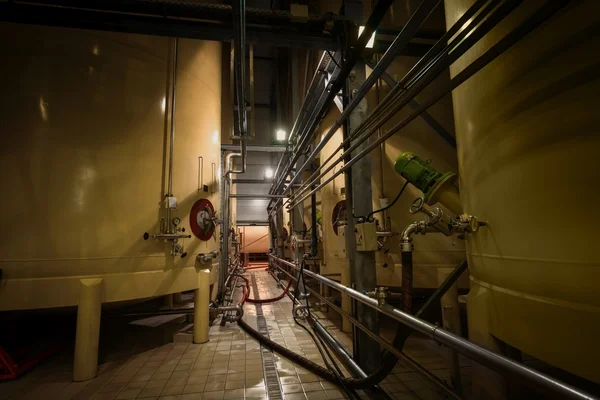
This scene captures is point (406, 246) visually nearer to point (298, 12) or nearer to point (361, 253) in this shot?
point (361, 253)

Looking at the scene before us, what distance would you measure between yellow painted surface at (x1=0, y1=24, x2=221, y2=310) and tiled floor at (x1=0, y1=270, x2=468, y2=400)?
0.69 meters

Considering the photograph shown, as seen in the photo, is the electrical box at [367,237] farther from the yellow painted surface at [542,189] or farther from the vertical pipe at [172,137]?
the vertical pipe at [172,137]

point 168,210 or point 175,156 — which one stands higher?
point 175,156

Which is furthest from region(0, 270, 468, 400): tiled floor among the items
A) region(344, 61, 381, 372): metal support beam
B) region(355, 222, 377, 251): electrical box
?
region(355, 222, 377, 251): electrical box

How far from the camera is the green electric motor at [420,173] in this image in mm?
1854

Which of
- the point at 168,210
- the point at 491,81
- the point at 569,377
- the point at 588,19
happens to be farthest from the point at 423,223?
the point at 168,210

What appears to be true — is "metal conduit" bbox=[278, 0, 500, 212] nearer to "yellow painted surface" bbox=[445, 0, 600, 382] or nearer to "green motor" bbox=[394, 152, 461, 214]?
"yellow painted surface" bbox=[445, 0, 600, 382]

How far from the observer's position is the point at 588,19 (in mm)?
866

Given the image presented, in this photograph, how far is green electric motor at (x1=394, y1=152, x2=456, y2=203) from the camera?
185cm

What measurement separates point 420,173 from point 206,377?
2548mm

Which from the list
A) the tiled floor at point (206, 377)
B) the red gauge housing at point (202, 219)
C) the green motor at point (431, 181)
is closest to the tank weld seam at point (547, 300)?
the green motor at point (431, 181)

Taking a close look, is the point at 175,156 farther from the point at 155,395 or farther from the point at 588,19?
the point at 588,19

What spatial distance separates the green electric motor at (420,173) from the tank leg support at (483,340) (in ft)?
2.15

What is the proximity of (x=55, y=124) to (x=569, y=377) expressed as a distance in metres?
5.16
